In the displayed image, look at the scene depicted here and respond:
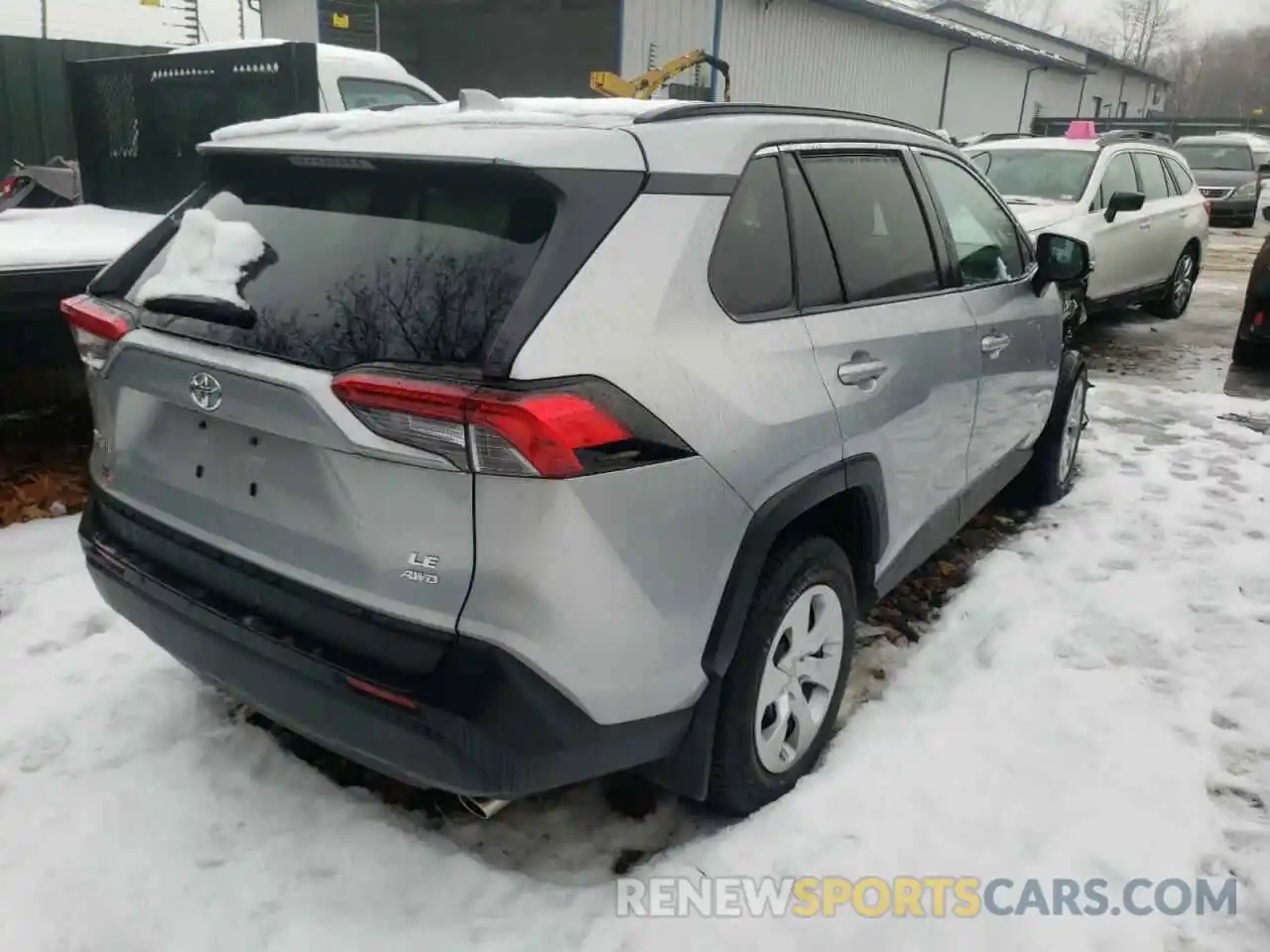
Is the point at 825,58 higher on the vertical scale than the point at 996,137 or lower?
higher

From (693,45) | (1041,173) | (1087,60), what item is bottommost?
(1041,173)

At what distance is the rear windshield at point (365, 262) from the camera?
6.57ft

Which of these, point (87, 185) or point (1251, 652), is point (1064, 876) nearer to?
point (1251, 652)

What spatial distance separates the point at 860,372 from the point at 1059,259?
6.32 feet

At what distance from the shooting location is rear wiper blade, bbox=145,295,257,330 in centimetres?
223

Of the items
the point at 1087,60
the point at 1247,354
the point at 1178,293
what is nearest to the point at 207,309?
the point at 1247,354

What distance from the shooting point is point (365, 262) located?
2174 mm

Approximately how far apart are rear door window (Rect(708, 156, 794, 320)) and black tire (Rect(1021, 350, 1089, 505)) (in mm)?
2652

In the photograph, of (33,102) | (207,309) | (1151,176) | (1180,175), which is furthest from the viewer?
(33,102)

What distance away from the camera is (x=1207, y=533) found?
4574 millimetres

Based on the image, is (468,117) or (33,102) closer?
(468,117)

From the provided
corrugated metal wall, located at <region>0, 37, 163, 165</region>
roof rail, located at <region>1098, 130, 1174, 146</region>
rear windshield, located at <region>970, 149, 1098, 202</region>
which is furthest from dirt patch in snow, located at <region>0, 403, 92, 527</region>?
roof rail, located at <region>1098, 130, 1174, 146</region>

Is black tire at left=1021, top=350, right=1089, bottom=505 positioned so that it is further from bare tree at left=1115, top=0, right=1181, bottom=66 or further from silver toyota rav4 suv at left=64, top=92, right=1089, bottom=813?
bare tree at left=1115, top=0, right=1181, bottom=66

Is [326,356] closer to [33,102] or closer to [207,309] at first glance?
[207,309]
